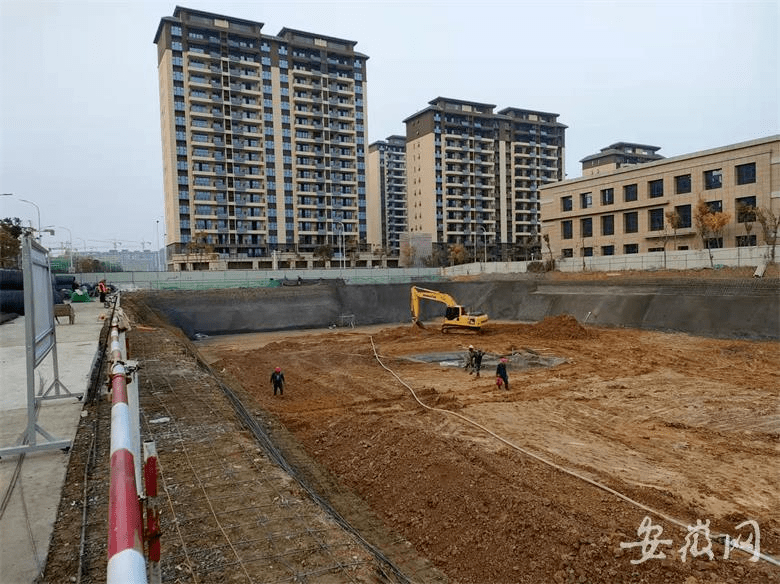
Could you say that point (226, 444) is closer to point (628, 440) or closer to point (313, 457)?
point (313, 457)

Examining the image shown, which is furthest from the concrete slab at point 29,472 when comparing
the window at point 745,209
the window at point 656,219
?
the window at point 656,219

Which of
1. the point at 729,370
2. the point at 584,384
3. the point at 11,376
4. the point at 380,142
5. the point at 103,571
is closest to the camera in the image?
the point at 103,571

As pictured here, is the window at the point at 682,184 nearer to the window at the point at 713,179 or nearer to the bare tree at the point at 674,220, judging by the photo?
the window at the point at 713,179

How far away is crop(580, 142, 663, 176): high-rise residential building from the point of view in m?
105

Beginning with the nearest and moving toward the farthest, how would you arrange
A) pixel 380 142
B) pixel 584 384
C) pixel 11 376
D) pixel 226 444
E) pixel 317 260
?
pixel 226 444, pixel 11 376, pixel 584 384, pixel 317 260, pixel 380 142

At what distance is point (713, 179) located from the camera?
47.5 m

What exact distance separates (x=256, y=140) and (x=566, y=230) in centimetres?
5015

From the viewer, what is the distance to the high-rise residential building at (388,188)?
121 meters

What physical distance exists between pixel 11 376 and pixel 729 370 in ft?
77.3

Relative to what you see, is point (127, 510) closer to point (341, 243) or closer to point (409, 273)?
point (409, 273)

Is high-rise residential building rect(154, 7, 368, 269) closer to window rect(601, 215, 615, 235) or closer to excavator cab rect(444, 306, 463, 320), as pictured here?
window rect(601, 215, 615, 235)

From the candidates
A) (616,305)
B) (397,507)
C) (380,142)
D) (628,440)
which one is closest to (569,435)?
(628,440)

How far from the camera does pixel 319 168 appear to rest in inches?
3406

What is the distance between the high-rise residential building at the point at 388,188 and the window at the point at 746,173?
243 ft
